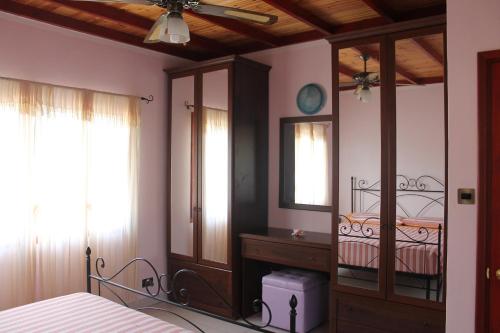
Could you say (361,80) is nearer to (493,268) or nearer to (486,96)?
(486,96)

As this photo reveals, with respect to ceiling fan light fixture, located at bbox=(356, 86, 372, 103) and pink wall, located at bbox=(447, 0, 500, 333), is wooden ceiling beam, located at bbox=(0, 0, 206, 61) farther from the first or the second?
pink wall, located at bbox=(447, 0, 500, 333)

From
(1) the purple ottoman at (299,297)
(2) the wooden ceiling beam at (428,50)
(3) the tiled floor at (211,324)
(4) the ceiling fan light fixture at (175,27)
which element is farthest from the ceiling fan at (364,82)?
(3) the tiled floor at (211,324)

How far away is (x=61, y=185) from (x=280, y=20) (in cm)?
236

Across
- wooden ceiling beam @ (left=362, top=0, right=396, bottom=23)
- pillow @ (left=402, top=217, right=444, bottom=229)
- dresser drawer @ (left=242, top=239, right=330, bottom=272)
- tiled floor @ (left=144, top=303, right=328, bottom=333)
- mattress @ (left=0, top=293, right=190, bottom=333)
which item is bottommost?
tiled floor @ (left=144, top=303, right=328, bottom=333)

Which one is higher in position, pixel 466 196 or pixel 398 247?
pixel 466 196

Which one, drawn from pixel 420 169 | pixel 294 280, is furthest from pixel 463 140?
pixel 294 280

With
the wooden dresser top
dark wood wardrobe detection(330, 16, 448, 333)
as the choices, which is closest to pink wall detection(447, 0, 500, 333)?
dark wood wardrobe detection(330, 16, 448, 333)

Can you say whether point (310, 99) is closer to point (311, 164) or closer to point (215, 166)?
point (311, 164)

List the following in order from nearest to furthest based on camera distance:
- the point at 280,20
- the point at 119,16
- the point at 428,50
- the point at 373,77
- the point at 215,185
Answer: the point at 428,50 → the point at 373,77 → the point at 119,16 → the point at 280,20 → the point at 215,185

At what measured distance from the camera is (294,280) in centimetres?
369

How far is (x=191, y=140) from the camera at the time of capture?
4.30 m

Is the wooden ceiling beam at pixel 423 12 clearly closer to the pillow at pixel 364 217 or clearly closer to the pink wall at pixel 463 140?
the pink wall at pixel 463 140

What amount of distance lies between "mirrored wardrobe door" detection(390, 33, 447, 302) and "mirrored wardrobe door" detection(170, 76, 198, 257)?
2.01m

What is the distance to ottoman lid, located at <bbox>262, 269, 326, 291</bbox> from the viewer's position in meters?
3.64
